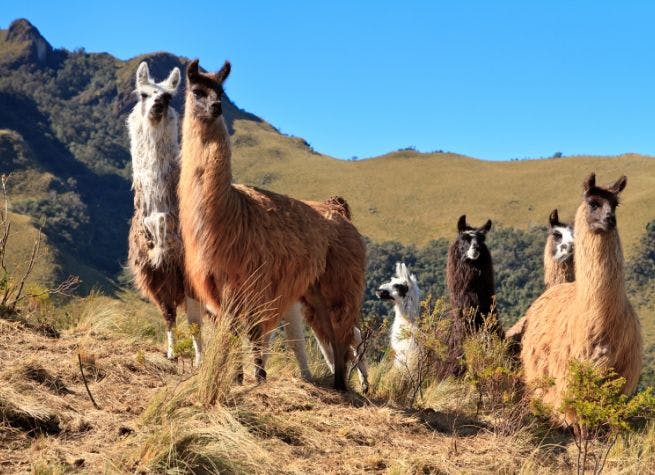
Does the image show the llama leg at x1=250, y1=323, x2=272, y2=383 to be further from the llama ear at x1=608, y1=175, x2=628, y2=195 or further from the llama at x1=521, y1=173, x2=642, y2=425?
the llama ear at x1=608, y1=175, x2=628, y2=195

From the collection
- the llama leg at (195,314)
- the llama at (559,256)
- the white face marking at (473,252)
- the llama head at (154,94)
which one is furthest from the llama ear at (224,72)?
the llama at (559,256)

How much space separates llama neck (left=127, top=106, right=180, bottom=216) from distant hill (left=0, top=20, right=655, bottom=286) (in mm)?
40681

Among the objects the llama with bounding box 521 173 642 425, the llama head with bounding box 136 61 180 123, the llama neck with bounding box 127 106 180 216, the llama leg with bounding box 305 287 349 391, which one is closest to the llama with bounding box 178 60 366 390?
the llama leg with bounding box 305 287 349 391

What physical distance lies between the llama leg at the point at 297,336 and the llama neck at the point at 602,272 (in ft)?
7.72

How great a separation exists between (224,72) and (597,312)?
3321 millimetres

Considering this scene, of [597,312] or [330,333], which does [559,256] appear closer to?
[597,312]

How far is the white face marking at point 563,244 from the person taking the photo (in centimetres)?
896

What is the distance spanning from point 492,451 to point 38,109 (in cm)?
8985

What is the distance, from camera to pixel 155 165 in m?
6.53

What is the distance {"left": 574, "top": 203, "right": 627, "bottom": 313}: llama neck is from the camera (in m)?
5.78

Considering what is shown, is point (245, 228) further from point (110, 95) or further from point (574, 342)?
point (110, 95)

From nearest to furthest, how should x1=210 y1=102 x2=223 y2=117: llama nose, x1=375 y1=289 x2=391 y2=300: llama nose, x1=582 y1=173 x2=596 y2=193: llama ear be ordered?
x1=210 y1=102 x2=223 y2=117: llama nose, x1=582 y1=173 x2=596 y2=193: llama ear, x1=375 y1=289 x2=391 y2=300: llama nose

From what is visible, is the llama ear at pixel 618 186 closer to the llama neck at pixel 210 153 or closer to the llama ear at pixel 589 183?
the llama ear at pixel 589 183

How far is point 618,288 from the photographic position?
229 inches
